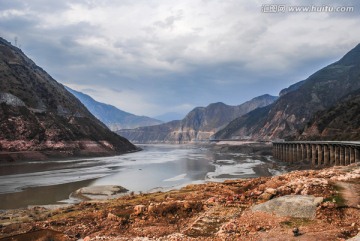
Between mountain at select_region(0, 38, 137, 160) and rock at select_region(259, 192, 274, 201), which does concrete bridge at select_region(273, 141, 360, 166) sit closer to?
rock at select_region(259, 192, 274, 201)

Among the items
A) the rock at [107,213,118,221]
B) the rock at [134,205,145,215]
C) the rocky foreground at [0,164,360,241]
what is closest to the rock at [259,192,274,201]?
the rocky foreground at [0,164,360,241]

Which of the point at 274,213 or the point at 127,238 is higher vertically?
the point at 274,213

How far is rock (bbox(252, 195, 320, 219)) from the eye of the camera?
17281mm

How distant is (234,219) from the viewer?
17781mm

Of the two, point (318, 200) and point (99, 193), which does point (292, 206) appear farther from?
point (99, 193)

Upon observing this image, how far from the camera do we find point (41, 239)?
1823cm

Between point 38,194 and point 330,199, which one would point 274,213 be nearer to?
point 330,199

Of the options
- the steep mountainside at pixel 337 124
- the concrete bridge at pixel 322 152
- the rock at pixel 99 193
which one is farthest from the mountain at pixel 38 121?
the steep mountainside at pixel 337 124

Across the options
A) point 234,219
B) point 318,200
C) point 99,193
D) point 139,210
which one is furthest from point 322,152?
point 234,219

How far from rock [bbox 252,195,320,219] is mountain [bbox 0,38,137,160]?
309ft

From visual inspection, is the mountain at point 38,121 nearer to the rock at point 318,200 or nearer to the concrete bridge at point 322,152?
the concrete bridge at point 322,152

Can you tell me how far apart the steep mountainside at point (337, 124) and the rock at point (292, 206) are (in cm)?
7051

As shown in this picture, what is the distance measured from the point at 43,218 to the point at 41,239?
19.6ft

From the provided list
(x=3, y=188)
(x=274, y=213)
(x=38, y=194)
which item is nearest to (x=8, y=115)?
(x=3, y=188)
